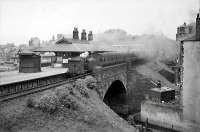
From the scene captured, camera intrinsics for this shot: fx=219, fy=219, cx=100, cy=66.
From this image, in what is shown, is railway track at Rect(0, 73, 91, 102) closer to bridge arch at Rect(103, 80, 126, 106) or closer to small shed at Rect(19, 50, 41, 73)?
small shed at Rect(19, 50, 41, 73)

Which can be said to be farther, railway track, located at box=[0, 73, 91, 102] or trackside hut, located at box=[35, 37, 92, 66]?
trackside hut, located at box=[35, 37, 92, 66]

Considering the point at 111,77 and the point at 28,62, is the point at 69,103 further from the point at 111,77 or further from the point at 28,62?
the point at 111,77

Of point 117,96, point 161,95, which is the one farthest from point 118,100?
point 161,95

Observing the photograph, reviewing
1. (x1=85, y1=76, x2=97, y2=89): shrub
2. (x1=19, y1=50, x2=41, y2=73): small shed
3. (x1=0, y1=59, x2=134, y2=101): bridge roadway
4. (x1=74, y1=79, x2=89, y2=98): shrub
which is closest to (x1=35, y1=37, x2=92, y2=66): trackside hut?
(x1=0, y1=59, x2=134, y2=101): bridge roadway

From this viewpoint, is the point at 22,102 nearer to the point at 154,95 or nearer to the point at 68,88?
the point at 68,88

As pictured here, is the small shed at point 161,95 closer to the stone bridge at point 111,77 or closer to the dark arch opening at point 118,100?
the stone bridge at point 111,77

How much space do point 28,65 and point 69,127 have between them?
1543 cm

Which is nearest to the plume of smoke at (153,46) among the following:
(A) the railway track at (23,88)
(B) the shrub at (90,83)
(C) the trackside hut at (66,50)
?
(C) the trackside hut at (66,50)

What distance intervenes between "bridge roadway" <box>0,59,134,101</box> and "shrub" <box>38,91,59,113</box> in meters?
1.36

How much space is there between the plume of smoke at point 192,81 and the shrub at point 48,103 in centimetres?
1263

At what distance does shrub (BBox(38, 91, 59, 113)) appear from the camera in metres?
12.9

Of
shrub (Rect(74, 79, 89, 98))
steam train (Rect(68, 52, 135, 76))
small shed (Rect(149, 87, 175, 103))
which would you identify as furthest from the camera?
small shed (Rect(149, 87, 175, 103))

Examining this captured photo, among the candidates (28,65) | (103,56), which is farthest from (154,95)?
(28,65)

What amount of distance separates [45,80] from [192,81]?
13.2 meters
